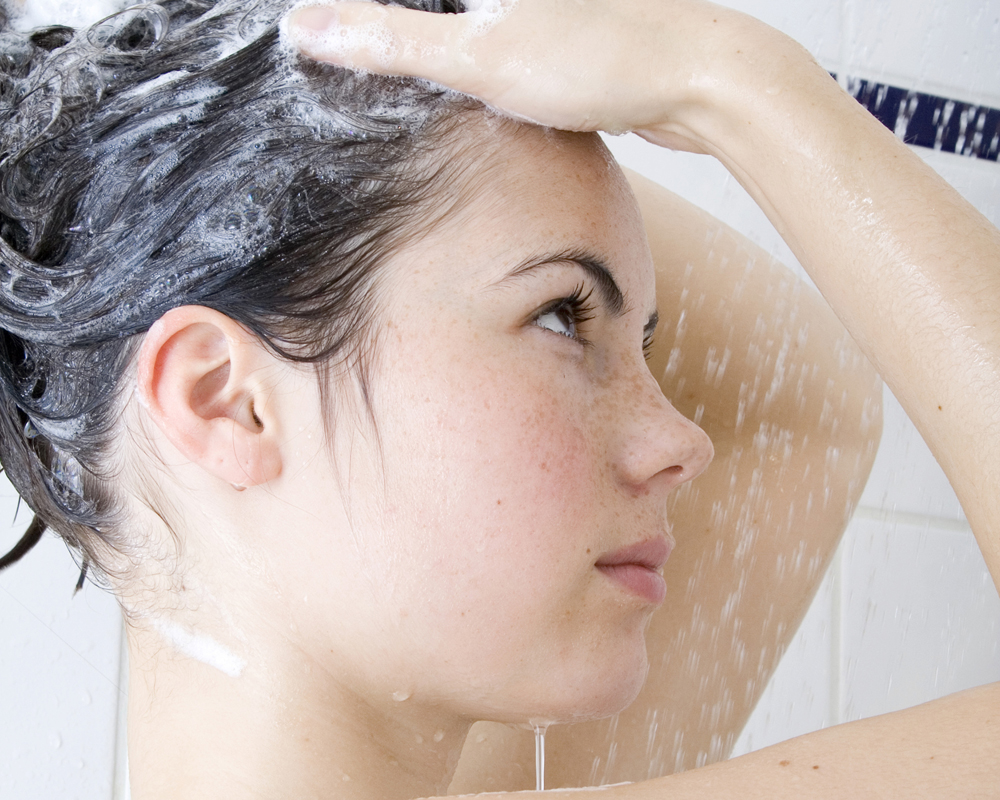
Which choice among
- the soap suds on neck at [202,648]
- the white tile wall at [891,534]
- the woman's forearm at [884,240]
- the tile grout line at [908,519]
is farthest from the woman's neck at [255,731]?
the tile grout line at [908,519]

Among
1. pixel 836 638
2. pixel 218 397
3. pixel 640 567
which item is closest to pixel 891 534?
pixel 836 638

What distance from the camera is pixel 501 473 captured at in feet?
2.66

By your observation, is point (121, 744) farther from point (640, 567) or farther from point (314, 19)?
point (314, 19)

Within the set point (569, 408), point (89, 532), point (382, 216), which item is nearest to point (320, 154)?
point (382, 216)

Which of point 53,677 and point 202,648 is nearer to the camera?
point 202,648

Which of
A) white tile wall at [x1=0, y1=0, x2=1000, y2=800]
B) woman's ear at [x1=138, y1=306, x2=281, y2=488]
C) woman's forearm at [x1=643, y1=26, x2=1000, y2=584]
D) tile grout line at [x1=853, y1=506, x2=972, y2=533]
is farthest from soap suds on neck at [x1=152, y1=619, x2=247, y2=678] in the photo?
tile grout line at [x1=853, y1=506, x2=972, y2=533]

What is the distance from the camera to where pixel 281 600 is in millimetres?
854

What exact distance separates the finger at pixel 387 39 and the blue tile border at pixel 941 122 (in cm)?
130

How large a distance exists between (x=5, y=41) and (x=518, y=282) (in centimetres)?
56

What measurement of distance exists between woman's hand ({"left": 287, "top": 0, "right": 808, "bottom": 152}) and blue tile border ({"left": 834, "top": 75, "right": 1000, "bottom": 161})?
1.16 metres

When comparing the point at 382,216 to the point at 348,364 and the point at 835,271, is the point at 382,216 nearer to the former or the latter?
the point at 348,364

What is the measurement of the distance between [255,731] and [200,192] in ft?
1.51

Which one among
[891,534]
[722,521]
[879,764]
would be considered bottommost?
[891,534]

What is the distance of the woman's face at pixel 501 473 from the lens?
0.81m
